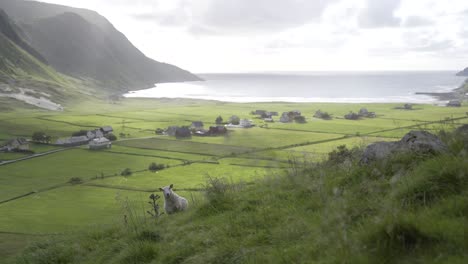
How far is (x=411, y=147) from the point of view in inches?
333

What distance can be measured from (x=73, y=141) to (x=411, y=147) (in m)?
88.8

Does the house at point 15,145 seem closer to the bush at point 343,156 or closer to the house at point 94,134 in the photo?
the house at point 94,134

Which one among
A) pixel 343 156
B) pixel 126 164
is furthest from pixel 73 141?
pixel 343 156

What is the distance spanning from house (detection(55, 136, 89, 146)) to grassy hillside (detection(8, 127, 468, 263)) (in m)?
81.7

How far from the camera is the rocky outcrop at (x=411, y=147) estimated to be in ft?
26.5

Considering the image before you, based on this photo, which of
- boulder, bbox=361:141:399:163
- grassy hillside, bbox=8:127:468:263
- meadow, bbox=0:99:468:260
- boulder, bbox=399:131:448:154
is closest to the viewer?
grassy hillside, bbox=8:127:468:263

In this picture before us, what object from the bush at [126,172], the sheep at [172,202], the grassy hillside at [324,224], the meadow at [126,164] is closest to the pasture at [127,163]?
the meadow at [126,164]

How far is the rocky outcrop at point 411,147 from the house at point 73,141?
86.2 metres

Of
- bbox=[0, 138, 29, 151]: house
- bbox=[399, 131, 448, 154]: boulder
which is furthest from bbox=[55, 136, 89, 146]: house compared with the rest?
bbox=[399, 131, 448, 154]: boulder

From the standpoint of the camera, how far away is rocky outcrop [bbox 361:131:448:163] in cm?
808

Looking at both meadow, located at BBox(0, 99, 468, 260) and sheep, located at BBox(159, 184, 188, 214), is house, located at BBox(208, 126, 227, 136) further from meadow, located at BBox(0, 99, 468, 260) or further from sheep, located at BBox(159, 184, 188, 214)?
sheep, located at BBox(159, 184, 188, 214)

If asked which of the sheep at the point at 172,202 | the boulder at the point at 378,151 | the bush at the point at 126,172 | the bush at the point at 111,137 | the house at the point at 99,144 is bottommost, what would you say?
the bush at the point at 126,172

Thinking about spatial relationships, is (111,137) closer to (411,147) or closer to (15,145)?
(15,145)

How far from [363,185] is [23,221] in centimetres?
3829
